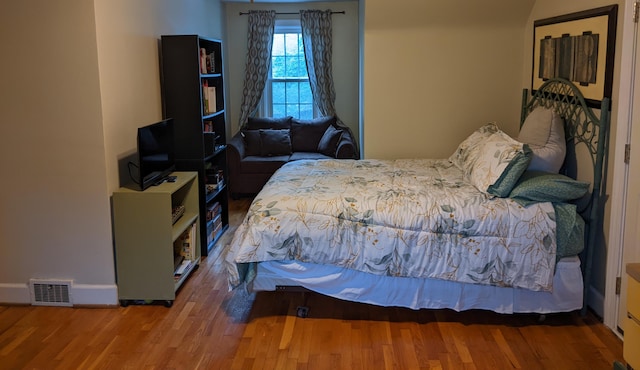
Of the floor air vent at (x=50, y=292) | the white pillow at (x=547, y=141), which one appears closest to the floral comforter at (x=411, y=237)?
the white pillow at (x=547, y=141)

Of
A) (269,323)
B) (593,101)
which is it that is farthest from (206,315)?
(593,101)

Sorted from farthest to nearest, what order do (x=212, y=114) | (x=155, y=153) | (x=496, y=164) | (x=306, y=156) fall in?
(x=306, y=156) < (x=212, y=114) < (x=155, y=153) < (x=496, y=164)

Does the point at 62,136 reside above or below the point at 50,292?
above

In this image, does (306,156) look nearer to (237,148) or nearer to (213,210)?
(237,148)

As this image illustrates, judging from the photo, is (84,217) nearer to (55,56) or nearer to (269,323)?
(55,56)

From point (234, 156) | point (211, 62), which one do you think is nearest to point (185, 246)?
point (211, 62)

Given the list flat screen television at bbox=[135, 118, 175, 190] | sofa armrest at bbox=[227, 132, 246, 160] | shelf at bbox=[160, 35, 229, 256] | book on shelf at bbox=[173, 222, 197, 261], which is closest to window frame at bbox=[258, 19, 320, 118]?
sofa armrest at bbox=[227, 132, 246, 160]

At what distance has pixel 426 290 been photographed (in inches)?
136

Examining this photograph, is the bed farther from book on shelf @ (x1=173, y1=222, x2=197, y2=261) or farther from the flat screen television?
book on shelf @ (x1=173, y1=222, x2=197, y2=261)

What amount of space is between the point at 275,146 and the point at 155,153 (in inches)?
105

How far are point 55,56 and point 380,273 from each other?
7.26 feet

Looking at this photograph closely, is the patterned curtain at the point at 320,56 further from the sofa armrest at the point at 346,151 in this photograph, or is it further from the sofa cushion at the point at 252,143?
the sofa cushion at the point at 252,143

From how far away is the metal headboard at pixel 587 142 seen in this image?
3.41 meters

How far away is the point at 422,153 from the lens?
530 centimetres
